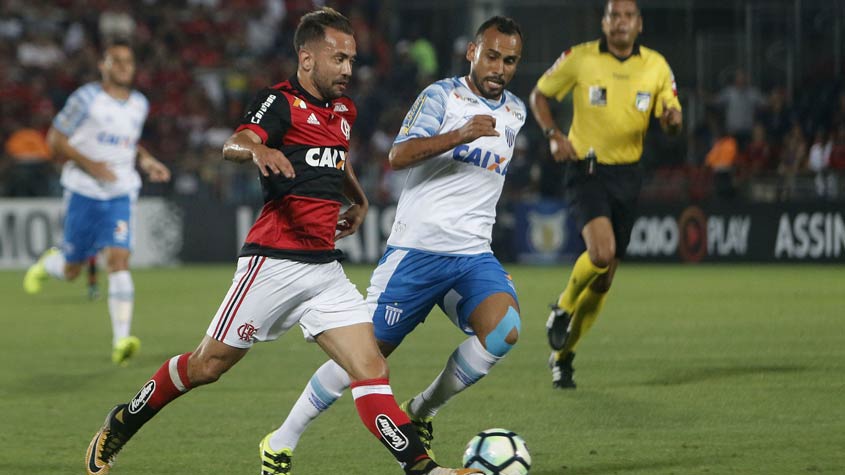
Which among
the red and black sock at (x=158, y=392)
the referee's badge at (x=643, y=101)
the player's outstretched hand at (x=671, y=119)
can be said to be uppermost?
the referee's badge at (x=643, y=101)

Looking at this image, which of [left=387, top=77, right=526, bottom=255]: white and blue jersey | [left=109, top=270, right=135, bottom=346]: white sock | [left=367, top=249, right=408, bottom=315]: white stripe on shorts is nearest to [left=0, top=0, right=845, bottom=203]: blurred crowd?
[left=109, top=270, right=135, bottom=346]: white sock

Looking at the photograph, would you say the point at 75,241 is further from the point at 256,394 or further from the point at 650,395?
the point at 650,395

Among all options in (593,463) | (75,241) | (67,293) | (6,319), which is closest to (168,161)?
(67,293)

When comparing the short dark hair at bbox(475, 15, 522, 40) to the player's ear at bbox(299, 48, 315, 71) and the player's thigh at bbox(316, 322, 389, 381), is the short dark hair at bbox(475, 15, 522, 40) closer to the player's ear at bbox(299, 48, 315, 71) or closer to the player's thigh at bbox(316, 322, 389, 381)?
the player's ear at bbox(299, 48, 315, 71)

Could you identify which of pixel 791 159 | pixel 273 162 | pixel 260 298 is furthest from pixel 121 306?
pixel 791 159

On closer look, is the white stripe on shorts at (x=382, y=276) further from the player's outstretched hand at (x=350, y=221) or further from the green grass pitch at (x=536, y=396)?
the green grass pitch at (x=536, y=396)

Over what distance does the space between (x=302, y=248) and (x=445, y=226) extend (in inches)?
40.9

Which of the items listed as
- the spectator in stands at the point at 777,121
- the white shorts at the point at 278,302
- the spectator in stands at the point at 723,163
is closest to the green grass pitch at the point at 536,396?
the white shorts at the point at 278,302

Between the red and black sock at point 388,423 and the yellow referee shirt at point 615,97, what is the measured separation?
3.89 m

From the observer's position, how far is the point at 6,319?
13.9m

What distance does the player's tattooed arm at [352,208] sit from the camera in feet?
19.9

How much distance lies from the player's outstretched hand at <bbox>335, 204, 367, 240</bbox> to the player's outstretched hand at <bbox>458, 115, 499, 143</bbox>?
65 centimetres

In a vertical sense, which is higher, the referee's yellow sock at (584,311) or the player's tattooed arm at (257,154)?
the player's tattooed arm at (257,154)

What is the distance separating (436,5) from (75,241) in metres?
17.3
